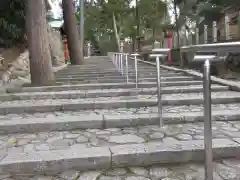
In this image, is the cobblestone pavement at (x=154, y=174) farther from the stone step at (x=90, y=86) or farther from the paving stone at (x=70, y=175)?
the stone step at (x=90, y=86)

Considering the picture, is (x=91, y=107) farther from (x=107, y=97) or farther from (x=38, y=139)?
(x=38, y=139)

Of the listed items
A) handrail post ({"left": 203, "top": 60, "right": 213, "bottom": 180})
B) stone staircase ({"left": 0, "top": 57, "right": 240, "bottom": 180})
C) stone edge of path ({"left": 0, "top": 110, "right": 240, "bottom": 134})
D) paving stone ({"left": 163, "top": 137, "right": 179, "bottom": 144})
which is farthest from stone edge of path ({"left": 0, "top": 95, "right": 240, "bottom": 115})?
handrail post ({"left": 203, "top": 60, "right": 213, "bottom": 180})

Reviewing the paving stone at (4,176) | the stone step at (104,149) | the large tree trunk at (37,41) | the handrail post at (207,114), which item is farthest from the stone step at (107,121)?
the large tree trunk at (37,41)

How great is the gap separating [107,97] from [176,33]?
12.1 metres

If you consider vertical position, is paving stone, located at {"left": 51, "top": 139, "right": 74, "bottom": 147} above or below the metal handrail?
below

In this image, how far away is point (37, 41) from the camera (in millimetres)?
5277

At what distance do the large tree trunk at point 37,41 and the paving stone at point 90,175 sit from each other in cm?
365

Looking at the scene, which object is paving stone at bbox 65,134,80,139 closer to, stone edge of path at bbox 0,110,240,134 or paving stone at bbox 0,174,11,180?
stone edge of path at bbox 0,110,240,134

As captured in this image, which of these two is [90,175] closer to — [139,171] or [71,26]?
[139,171]

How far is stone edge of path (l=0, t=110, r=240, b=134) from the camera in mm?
3088

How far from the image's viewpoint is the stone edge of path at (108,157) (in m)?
2.22

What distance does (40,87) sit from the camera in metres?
5.31

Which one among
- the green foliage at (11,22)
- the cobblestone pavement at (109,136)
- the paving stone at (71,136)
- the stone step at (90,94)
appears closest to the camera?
the cobblestone pavement at (109,136)

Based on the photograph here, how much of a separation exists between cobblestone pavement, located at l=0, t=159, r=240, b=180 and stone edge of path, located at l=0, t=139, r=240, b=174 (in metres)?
0.06
